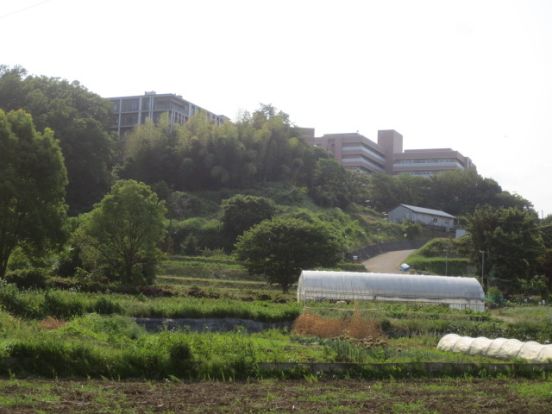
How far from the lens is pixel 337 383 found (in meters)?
12.3

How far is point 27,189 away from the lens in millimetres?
30125

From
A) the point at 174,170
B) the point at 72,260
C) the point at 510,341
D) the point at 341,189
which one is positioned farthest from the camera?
the point at 341,189

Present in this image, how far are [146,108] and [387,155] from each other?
46480 mm

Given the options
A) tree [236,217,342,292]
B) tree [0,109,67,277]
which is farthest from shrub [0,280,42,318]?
tree [236,217,342,292]

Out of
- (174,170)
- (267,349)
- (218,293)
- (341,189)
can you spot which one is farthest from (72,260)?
(341,189)

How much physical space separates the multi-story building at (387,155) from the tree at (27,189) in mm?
77235

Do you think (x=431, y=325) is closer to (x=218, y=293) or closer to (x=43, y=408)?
(x=218, y=293)

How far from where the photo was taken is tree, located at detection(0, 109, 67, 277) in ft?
97.9

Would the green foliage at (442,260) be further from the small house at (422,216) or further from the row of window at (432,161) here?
the row of window at (432,161)

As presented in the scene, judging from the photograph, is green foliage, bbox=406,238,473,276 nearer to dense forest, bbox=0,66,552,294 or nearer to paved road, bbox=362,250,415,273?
paved road, bbox=362,250,415,273

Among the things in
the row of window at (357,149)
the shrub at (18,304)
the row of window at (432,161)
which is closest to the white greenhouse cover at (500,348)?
the shrub at (18,304)

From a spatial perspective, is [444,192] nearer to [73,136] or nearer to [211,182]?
[211,182]

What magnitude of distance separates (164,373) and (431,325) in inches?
570

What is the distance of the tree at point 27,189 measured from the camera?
97.9 ft
